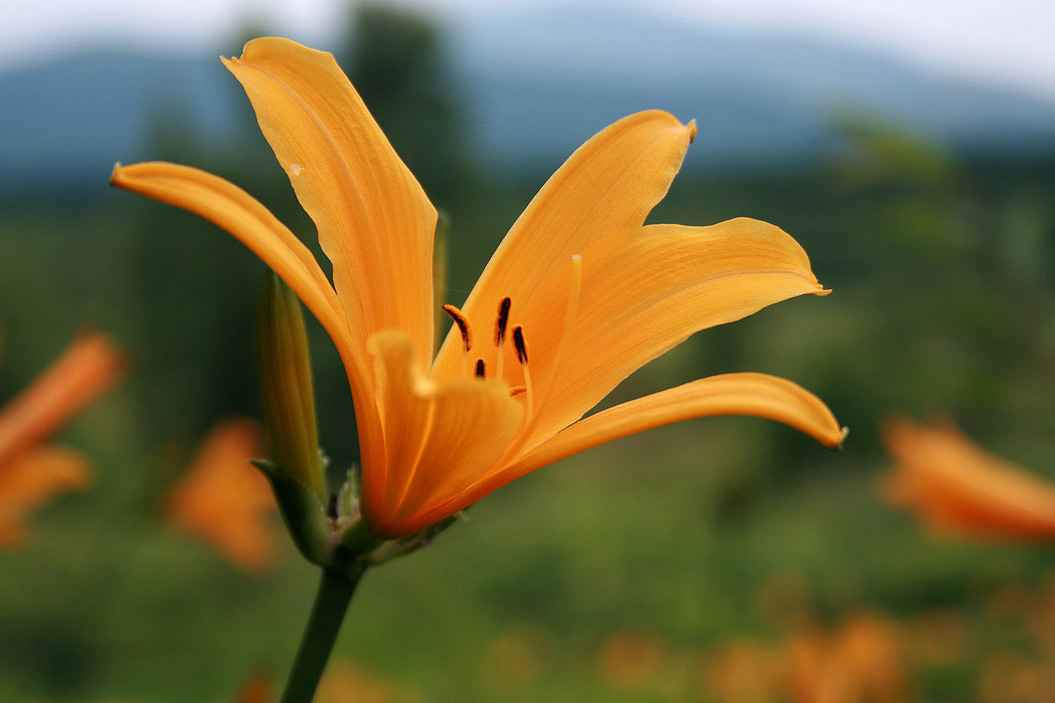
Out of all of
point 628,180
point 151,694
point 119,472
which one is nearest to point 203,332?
point 119,472

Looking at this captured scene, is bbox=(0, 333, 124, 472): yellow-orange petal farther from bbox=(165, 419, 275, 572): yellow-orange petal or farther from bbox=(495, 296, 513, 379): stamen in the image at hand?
bbox=(165, 419, 275, 572): yellow-orange petal

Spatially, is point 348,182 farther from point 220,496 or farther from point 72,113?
point 72,113

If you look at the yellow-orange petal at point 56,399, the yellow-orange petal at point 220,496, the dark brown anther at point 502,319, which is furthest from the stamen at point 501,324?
the yellow-orange petal at point 220,496

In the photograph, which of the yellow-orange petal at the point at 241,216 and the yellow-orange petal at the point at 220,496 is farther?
the yellow-orange petal at the point at 220,496

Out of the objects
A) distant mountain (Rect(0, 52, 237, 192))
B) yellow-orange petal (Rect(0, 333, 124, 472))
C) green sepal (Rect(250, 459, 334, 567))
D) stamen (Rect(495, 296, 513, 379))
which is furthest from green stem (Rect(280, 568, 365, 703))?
distant mountain (Rect(0, 52, 237, 192))

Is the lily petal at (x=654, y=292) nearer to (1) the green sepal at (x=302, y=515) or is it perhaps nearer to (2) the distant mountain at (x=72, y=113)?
(1) the green sepal at (x=302, y=515)

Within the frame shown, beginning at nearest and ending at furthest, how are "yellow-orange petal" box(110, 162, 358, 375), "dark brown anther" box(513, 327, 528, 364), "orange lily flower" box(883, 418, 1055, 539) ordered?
"yellow-orange petal" box(110, 162, 358, 375) → "dark brown anther" box(513, 327, 528, 364) → "orange lily flower" box(883, 418, 1055, 539)

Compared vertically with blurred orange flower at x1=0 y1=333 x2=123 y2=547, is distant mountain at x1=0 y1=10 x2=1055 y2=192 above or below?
below
